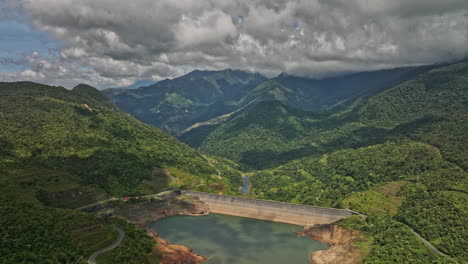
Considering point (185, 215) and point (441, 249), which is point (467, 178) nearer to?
point (441, 249)

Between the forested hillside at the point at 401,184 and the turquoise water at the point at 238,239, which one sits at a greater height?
the forested hillside at the point at 401,184

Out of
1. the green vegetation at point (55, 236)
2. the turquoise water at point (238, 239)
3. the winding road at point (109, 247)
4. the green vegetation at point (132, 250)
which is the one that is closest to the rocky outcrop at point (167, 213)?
the green vegetation at point (132, 250)

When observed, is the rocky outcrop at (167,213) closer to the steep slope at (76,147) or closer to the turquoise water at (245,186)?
the steep slope at (76,147)

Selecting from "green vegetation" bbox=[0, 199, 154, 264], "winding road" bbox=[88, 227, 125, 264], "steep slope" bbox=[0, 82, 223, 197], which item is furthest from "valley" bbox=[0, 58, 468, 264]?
"winding road" bbox=[88, 227, 125, 264]

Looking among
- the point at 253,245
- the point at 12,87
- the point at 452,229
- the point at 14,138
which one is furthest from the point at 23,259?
the point at 12,87

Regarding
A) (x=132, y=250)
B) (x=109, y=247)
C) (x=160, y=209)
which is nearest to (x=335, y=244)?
(x=132, y=250)

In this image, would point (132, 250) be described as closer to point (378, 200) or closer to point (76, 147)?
point (76, 147)
